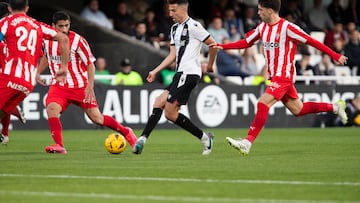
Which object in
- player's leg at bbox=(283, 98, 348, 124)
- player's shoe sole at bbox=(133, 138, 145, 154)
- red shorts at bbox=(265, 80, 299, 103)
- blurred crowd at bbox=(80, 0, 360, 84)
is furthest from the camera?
blurred crowd at bbox=(80, 0, 360, 84)

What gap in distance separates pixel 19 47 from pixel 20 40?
0.28 ft

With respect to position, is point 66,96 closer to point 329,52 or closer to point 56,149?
point 56,149

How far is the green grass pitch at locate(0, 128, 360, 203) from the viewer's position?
9031 mm

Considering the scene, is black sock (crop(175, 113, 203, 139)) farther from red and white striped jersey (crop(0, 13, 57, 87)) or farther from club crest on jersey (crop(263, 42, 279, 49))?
red and white striped jersey (crop(0, 13, 57, 87))

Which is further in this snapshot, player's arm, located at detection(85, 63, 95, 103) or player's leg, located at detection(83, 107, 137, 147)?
player's leg, located at detection(83, 107, 137, 147)

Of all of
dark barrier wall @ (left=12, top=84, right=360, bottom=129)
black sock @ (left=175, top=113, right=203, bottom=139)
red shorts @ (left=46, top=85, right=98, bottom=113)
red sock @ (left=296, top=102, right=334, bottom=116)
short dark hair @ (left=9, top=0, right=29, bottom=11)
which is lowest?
dark barrier wall @ (left=12, top=84, right=360, bottom=129)

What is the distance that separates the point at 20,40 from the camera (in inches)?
488

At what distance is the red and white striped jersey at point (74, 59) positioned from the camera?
1441 cm

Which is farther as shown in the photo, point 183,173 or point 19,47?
point 19,47

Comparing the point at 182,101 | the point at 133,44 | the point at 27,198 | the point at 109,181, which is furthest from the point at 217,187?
the point at 133,44

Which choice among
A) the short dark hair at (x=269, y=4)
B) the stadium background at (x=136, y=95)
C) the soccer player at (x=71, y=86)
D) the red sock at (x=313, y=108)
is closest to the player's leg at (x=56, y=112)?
the soccer player at (x=71, y=86)

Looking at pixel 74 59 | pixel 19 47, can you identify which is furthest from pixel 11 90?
pixel 74 59

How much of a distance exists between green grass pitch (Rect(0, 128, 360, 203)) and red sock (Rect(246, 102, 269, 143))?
32 cm

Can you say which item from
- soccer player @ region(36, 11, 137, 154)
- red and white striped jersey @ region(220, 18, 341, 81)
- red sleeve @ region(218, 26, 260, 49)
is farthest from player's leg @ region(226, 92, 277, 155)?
soccer player @ region(36, 11, 137, 154)
